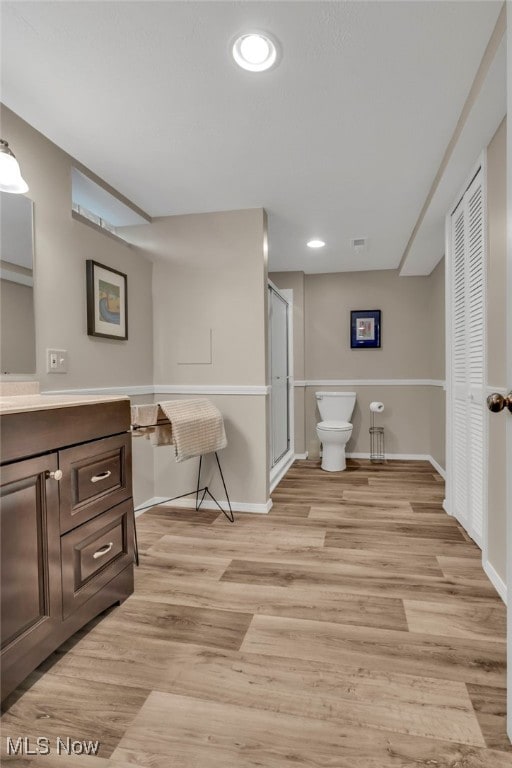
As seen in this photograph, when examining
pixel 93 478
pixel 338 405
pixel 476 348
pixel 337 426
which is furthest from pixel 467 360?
pixel 93 478

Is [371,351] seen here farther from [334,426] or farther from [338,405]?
[334,426]

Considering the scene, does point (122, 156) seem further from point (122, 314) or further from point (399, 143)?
point (399, 143)

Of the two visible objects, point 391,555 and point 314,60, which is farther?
point 391,555

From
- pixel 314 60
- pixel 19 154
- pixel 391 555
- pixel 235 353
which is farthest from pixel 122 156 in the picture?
pixel 391 555

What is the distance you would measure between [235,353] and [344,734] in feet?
7.23

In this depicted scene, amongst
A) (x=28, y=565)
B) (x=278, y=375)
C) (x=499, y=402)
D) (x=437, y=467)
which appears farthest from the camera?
(x=278, y=375)

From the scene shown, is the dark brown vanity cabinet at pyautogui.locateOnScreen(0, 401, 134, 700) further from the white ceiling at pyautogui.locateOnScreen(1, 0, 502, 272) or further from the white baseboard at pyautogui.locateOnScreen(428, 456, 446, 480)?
the white baseboard at pyautogui.locateOnScreen(428, 456, 446, 480)

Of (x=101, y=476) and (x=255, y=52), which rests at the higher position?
(x=255, y=52)

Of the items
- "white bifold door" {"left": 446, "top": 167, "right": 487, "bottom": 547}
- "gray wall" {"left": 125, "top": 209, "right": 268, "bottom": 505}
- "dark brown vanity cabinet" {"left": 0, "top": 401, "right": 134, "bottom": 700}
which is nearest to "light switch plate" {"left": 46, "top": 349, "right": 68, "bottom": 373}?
"dark brown vanity cabinet" {"left": 0, "top": 401, "right": 134, "bottom": 700}

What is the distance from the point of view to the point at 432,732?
3.66ft

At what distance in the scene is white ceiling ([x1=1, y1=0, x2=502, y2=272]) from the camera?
1.36 meters

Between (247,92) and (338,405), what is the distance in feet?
10.6

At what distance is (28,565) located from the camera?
4.10 feet

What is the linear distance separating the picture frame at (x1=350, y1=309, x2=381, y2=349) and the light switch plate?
3287 mm
